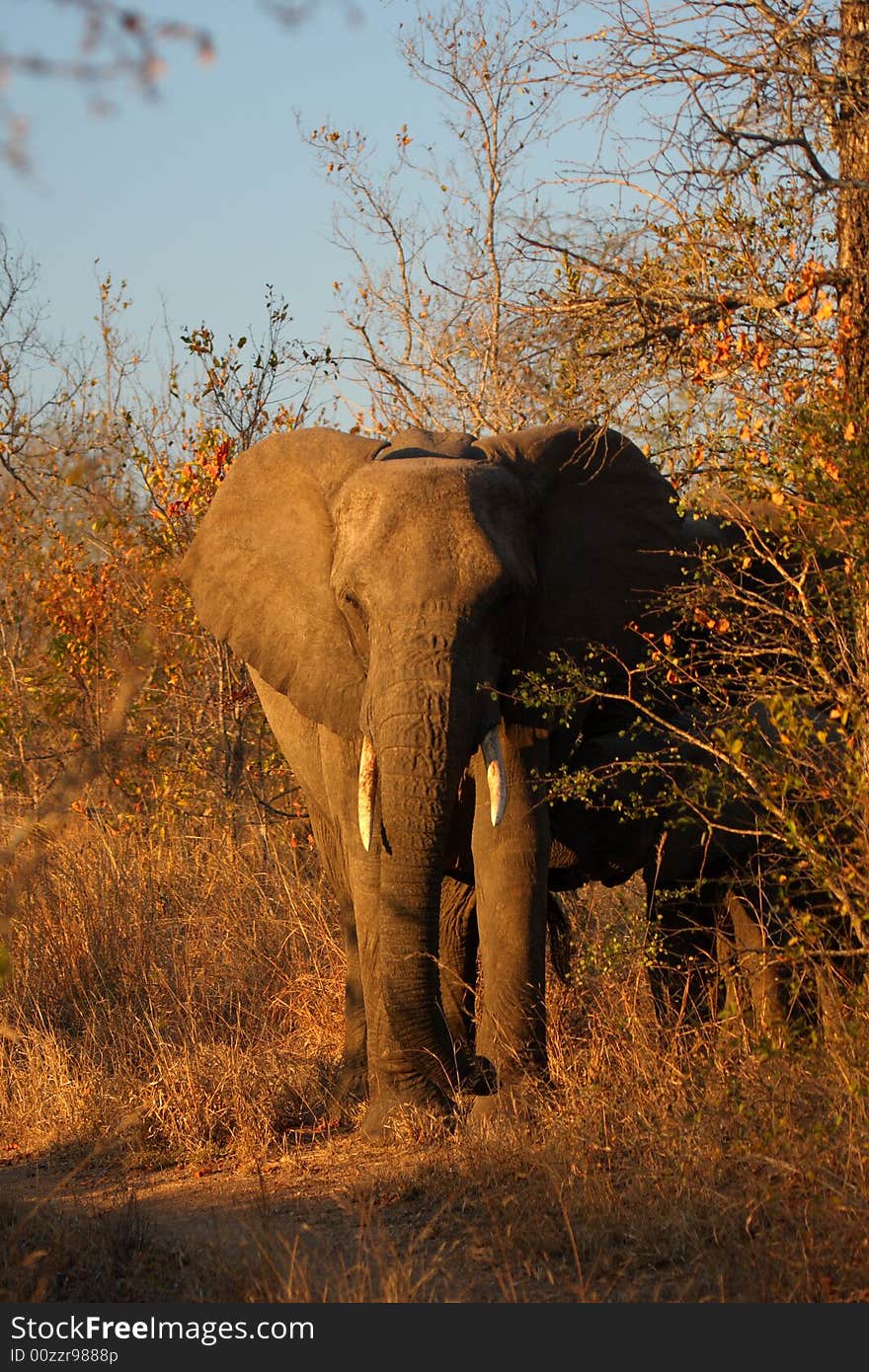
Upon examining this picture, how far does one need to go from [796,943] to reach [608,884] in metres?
3.19

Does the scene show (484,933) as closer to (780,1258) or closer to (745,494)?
(745,494)

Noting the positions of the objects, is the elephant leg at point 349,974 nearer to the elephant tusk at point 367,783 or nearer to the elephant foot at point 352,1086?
the elephant foot at point 352,1086

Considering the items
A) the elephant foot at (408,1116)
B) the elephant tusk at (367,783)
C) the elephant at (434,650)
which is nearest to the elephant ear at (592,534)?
the elephant at (434,650)

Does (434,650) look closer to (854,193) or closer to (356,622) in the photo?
(356,622)

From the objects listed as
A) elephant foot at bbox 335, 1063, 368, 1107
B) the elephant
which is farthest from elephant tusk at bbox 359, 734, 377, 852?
elephant foot at bbox 335, 1063, 368, 1107

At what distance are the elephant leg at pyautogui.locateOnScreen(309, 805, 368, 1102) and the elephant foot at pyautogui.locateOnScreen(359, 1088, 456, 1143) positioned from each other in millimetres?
744

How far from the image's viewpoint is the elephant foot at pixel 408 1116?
683 cm

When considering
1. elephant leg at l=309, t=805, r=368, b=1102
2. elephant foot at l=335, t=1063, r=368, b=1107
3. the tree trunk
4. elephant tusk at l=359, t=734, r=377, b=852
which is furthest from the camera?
elephant leg at l=309, t=805, r=368, b=1102

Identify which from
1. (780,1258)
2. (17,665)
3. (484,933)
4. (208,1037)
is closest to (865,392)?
(484,933)

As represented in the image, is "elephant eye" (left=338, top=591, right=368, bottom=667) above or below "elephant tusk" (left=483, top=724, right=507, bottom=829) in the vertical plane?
above

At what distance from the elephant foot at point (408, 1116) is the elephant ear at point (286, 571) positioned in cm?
164

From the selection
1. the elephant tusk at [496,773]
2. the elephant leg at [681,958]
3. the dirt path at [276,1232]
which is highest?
the elephant tusk at [496,773]

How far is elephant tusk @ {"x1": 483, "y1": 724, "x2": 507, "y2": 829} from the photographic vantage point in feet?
23.7

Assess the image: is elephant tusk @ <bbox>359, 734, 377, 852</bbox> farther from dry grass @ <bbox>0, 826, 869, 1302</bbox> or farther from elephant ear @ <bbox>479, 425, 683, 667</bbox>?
dry grass @ <bbox>0, 826, 869, 1302</bbox>
